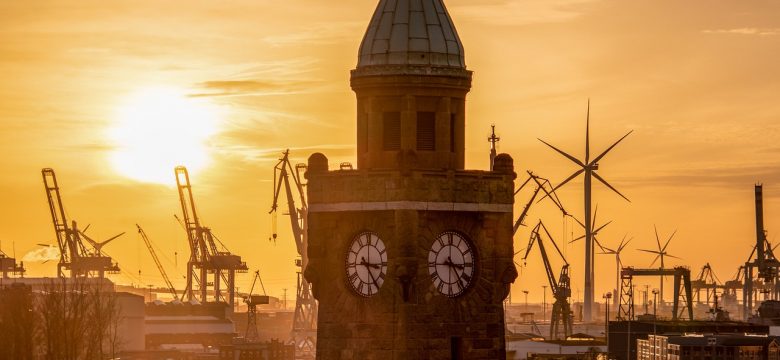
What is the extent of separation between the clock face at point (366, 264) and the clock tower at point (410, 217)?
39 millimetres

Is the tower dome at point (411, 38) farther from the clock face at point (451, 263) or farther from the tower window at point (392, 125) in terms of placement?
the clock face at point (451, 263)

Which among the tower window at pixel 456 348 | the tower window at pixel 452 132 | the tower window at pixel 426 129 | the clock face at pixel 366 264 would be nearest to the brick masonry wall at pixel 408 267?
the tower window at pixel 456 348

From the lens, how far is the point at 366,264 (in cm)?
7819

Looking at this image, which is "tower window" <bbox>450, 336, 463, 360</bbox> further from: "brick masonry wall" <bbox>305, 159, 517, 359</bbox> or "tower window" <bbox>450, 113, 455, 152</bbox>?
"tower window" <bbox>450, 113, 455, 152</bbox>

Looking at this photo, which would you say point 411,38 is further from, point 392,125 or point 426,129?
point 426,129

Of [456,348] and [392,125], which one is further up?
[392,125]

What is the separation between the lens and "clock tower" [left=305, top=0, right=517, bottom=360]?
76375 millimetres

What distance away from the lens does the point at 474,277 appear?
258ft

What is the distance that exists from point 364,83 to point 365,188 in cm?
408

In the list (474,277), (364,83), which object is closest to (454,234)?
(474,277)

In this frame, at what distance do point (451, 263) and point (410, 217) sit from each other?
2853 mm

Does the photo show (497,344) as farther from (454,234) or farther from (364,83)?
(364,83)

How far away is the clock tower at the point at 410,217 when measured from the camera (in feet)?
251

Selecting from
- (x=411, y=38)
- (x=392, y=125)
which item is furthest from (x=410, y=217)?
(x=411, y=38)
